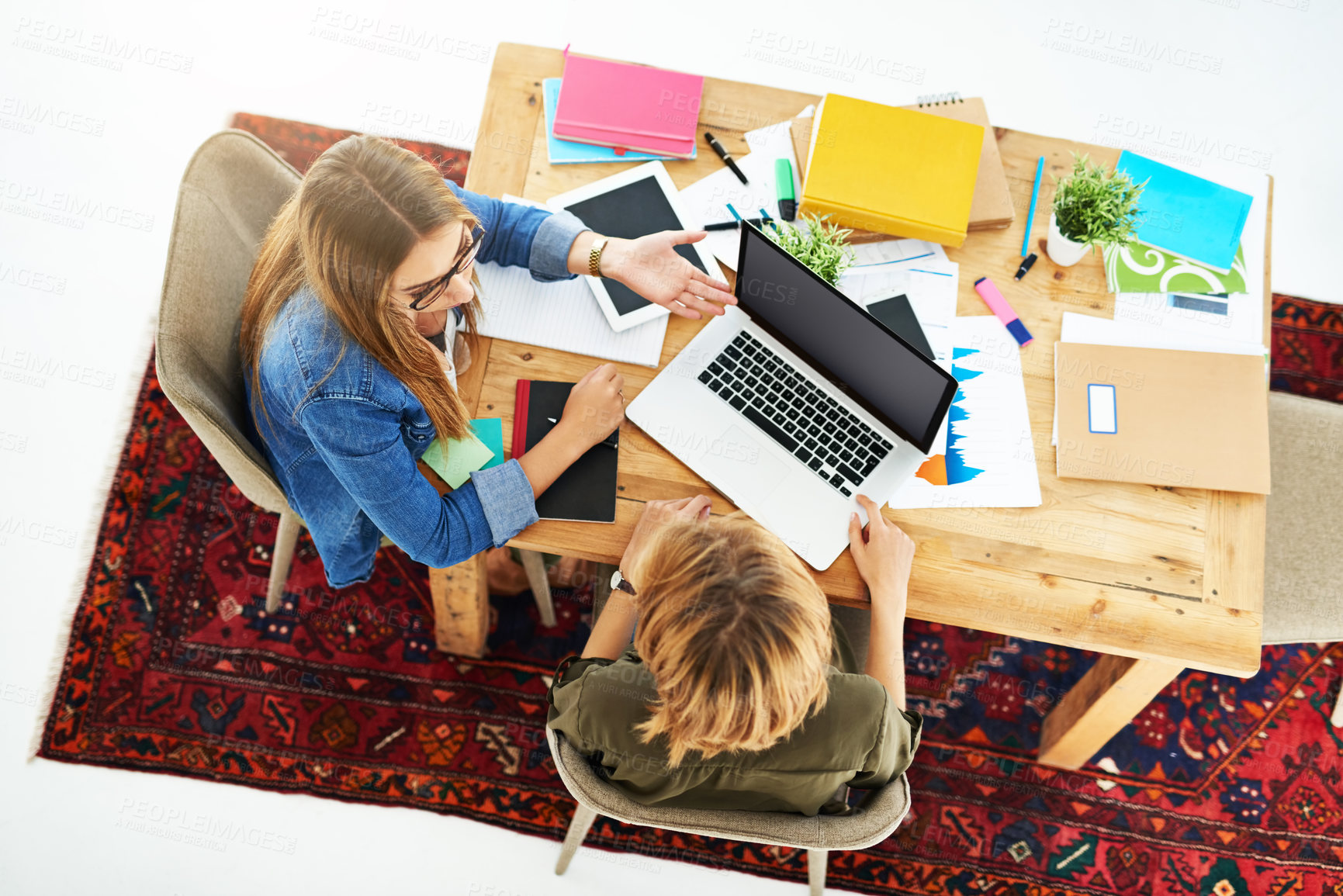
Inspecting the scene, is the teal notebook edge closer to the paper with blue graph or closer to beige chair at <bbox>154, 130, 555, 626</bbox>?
beige chair at <bbox>154, 130, 555, 626</bbox>

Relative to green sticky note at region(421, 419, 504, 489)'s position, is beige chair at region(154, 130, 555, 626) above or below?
above

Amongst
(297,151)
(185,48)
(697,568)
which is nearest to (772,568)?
(697,568)

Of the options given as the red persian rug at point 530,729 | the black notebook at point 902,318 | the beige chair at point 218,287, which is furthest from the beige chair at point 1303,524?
the beige chair at point 218,287

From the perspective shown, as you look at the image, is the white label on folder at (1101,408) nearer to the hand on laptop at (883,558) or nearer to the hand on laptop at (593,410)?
the hand on laptop at (883,558)

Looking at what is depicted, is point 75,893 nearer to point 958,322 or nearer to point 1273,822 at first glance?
point 958,322

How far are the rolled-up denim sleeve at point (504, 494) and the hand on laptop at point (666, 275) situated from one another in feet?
1.27

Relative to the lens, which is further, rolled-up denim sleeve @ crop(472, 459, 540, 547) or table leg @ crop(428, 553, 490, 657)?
table leg @ crop(428, 553, 490, 657)

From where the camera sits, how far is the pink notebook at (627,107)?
1547mm

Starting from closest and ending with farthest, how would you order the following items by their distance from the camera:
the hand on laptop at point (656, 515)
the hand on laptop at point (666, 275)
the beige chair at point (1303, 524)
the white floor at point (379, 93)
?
the hand on laptop at point (656, 515)
the hand on laptop at point (666, 275)
the beige chair at point (1303, 524)
the white floor at point (379, 93)

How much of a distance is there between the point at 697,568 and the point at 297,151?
2143 mm

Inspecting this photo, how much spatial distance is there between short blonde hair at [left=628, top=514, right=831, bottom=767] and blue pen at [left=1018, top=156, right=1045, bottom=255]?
85 cm

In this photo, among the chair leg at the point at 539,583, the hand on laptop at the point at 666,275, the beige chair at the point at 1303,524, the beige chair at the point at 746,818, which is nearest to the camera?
the beige chair at the point at 746,818

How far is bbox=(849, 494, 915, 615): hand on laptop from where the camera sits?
1.30 m

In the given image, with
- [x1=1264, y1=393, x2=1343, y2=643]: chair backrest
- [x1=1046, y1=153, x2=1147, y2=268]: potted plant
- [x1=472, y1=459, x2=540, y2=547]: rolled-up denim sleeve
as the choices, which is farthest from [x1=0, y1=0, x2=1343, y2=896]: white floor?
[x1=472, y1=459, x2=540, y2=547]: rolled-up denim sleeve
